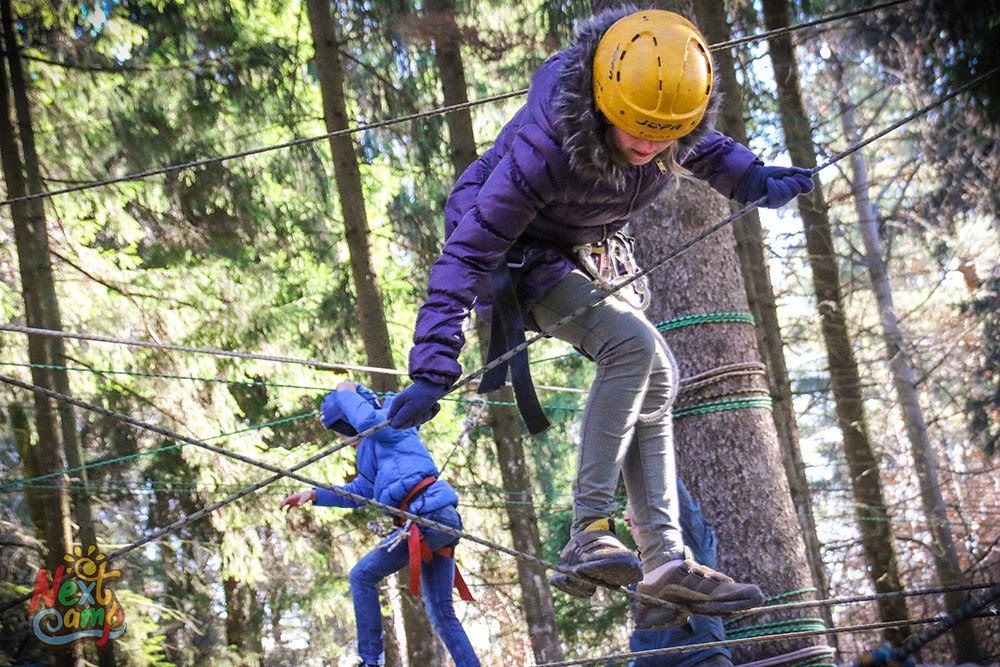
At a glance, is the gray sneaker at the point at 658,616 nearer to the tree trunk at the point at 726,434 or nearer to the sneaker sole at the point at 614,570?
the sneaker sole at the point at 614,570

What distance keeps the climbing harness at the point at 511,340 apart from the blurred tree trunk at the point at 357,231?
4.24 m

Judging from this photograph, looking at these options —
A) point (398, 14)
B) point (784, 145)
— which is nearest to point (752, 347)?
point (398, 14)

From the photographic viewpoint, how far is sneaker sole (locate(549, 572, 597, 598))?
3.18m

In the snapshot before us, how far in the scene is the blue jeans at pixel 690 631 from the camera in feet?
12.1

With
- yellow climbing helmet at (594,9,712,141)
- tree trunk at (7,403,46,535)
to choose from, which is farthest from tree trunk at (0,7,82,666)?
yellow climbing helmet at (594,9,712,141)

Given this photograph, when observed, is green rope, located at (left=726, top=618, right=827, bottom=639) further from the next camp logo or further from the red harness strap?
the next camp logo

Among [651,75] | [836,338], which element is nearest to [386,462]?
[651,75]

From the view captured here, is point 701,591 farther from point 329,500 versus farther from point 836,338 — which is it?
point 836,338

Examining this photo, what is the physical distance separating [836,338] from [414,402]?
8.79 meters

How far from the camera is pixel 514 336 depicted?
3117mm

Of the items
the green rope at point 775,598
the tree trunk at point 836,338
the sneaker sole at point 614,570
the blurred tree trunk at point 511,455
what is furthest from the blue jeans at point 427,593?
the tree trunk at point 836,338

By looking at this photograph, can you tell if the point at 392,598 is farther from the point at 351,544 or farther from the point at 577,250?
the point at 577,250

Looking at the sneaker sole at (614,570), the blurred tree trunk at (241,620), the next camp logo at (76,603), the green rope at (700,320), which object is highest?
the blurred tree trunk at (241,620)

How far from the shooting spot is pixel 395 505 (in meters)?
4.99
